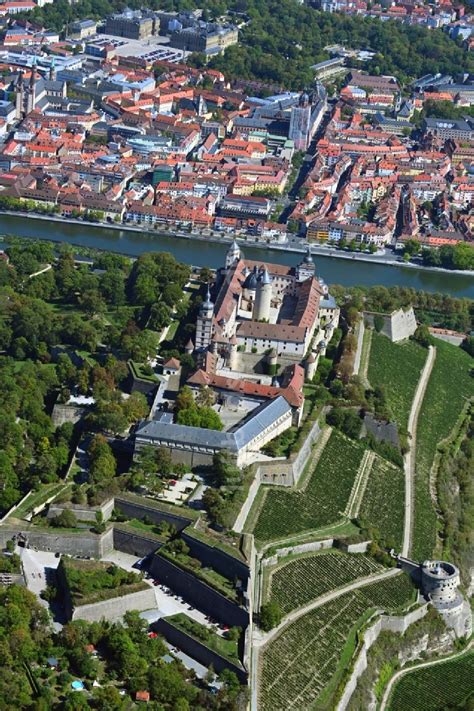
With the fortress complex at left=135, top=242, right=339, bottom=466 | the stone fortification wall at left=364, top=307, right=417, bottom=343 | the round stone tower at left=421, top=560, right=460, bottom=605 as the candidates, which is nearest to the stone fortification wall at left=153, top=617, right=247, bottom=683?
the fortress complex at left=135, top=242, right=339, bottom=466

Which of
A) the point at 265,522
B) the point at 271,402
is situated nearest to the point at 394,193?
the point at 271,402

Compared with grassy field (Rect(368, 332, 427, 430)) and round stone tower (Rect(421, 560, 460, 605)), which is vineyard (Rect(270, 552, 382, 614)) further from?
grassy field (Rect(368, 332, 427, 430))

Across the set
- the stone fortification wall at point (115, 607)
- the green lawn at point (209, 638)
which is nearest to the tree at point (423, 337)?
the stone fortification wall at point (115, 607)

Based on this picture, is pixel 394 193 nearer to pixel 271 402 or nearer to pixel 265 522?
pixel 271 402

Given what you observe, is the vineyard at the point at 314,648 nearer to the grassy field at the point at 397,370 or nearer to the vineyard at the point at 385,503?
the vineyard at the point at 385,503

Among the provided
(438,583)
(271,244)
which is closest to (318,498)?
(438,583)

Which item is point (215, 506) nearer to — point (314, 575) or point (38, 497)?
point (314, 575)

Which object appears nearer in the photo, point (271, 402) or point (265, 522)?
point (265, 522)
